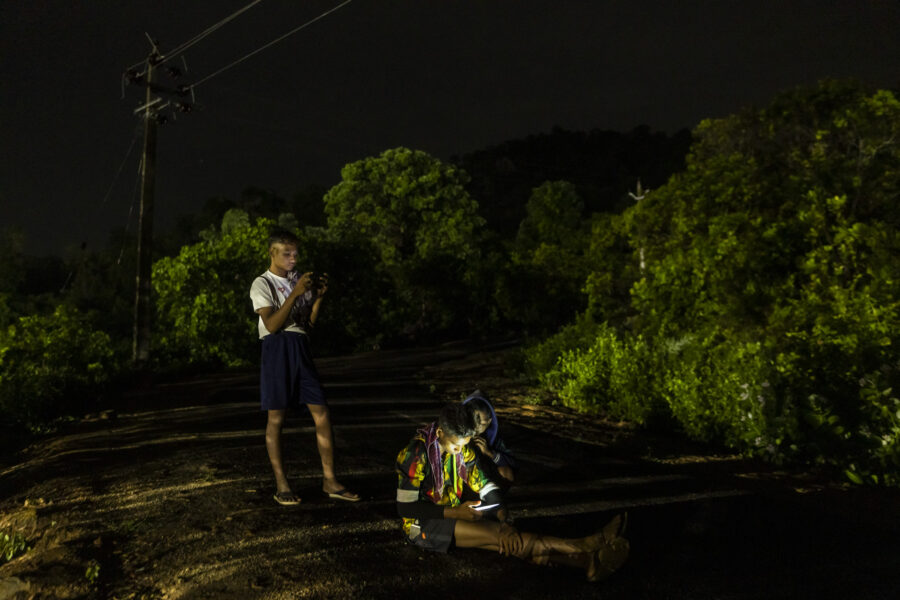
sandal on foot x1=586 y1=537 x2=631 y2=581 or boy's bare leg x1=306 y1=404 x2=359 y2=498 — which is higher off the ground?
boy's bare leg x1=306 y1=404 x2=359 y2=498

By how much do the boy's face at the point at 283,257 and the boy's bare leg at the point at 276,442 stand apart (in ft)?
3.36

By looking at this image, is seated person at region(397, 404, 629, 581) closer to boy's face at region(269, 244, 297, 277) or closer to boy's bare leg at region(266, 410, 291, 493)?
boy's bare leg at region(266, 410, 291, 493)

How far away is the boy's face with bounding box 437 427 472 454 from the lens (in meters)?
4.00

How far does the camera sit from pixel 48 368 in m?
13.1

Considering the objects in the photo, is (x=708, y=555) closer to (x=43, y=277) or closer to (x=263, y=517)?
(x=263, y=517)

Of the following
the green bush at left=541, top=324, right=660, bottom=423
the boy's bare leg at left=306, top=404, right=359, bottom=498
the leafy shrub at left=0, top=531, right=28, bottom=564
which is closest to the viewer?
the leafy shrub at left=0, top=531, right=28, bottom=564

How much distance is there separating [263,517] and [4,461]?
22.2ft

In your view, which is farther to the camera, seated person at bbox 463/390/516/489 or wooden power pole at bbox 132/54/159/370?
wooden power pole at bbox 132/54/159/370

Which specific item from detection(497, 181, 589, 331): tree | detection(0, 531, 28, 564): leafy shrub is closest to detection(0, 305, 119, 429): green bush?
detection(0, 531, 28, 564): leafy shrub

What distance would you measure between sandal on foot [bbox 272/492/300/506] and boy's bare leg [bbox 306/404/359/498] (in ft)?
0.87

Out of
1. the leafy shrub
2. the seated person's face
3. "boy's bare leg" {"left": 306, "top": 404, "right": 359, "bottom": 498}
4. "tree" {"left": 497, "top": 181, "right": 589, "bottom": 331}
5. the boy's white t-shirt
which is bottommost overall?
the leafy shrub

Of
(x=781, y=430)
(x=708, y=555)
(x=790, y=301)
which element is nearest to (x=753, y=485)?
(x=781, y=430)

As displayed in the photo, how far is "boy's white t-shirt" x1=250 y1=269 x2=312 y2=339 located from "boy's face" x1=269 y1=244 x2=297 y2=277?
53mm

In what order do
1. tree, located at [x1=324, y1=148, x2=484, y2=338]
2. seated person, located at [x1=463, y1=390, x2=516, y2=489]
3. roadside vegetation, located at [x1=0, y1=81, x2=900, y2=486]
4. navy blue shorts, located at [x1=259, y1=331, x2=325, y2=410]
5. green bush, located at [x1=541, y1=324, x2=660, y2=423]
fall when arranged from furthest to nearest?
tree, located at [x1=324, y1=148, x2=484, y2=338]
green bush, located at [x1=541, y1=324, x2=660, y2=423]
roadside vegetation, located at [x1=0, y1=81, x2=900, y2=486]
navy blue shorts, located at [x1=259, y1=331, x2=325, y2=410]
seated person, located at [x1=463, y1=390, x2=516, y2=489]
